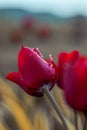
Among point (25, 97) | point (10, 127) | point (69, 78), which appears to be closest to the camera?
point (69, 78)

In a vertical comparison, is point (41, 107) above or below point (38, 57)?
below

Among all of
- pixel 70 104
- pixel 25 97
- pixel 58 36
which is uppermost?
pixel 70 104

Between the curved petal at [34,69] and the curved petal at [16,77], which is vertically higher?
the curved petal at [34,69]

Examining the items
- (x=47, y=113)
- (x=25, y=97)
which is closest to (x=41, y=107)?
(x=47, y=113)

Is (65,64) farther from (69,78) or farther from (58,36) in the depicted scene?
(58,36)

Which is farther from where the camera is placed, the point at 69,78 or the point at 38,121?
the point at 38,121

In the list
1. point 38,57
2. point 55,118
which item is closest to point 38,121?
point 55,118

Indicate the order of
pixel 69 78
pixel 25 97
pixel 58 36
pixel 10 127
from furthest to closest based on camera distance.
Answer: pixel 58 36, pixel 25 97, pixel 10 127, pixel 69 78

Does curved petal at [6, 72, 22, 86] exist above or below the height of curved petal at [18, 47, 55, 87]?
below
